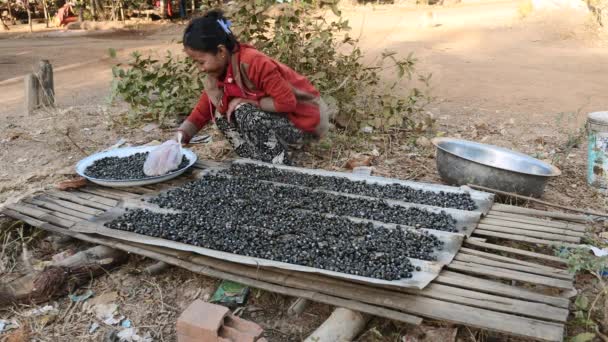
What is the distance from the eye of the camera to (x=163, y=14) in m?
14.2

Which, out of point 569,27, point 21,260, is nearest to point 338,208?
point 21,260

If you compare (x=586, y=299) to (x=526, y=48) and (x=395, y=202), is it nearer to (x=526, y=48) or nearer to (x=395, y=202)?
(x=395, y=202)

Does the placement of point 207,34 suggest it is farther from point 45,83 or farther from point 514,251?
point 45,83

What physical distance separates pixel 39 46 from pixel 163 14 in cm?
419

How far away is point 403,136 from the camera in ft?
14.7

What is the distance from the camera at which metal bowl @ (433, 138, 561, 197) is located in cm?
305

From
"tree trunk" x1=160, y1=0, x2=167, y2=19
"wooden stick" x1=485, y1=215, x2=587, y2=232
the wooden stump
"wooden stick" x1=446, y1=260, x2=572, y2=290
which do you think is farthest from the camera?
"tree trunk" x1=160, y1=0, x2=167, y2=19

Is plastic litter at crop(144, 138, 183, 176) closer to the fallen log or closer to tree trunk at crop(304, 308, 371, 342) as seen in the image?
the fallen log

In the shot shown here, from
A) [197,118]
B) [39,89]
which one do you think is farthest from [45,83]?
[197,118]

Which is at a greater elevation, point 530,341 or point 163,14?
point 163,14

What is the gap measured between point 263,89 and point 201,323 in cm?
182

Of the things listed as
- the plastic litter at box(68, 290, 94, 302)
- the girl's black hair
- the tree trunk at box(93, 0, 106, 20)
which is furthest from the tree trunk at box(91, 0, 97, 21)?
the plastic litter at box(68, 290, 94, 302)

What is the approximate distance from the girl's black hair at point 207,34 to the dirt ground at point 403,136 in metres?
1.28

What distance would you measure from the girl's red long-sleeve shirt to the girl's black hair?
189 mm
